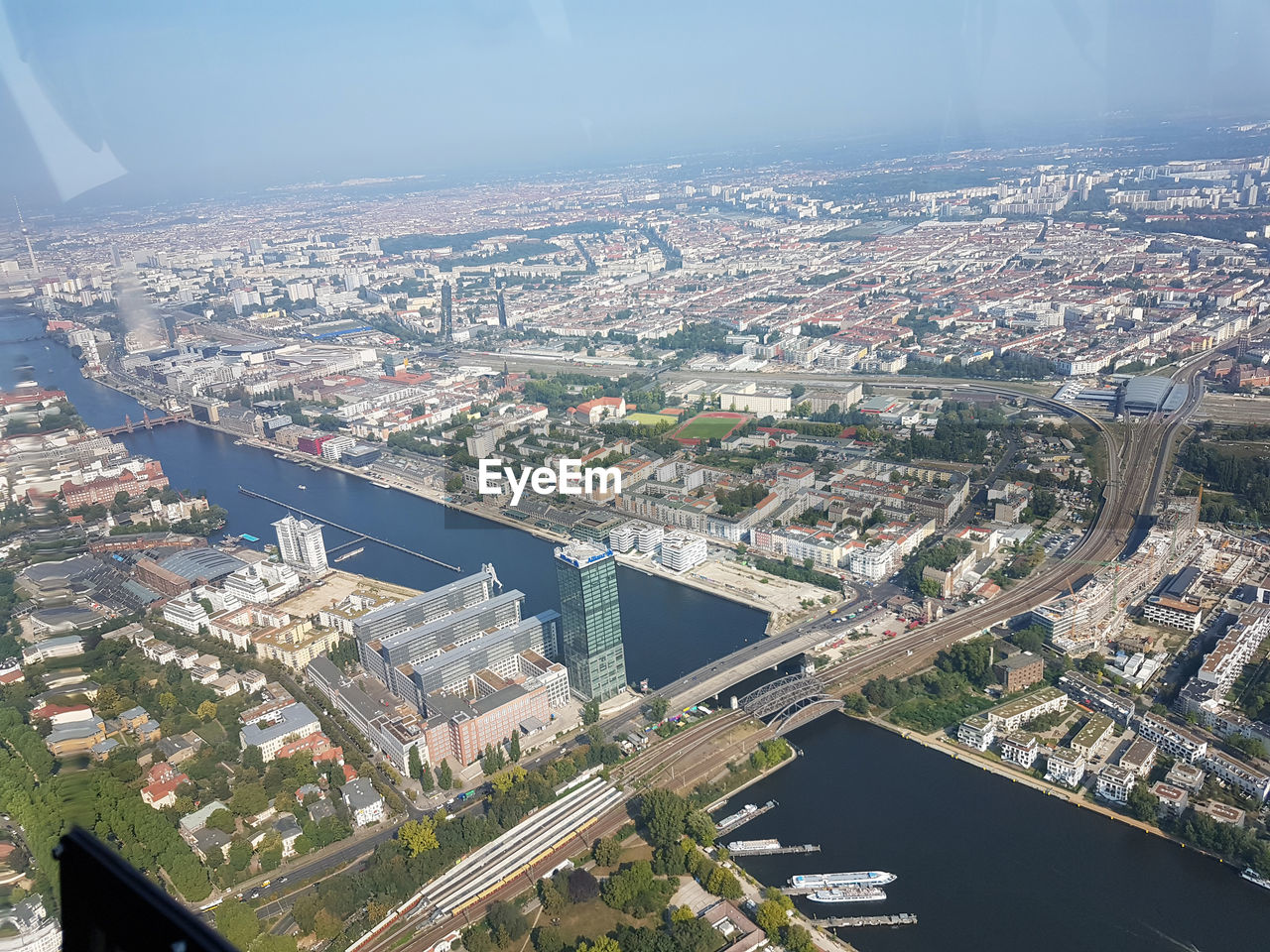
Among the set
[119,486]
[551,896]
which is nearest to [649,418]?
[119,486]

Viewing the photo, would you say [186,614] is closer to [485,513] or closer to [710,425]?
[485,513]

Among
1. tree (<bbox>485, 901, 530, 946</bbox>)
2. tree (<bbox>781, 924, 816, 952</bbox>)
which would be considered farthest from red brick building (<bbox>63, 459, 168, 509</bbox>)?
tree (<bbox>781, 924, 816, 952</bbox>)

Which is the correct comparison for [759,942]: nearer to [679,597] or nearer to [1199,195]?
[679,597]

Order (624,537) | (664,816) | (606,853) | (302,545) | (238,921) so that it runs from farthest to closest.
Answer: (624,537), (302,545), (664,816), (606,853), (238,921)

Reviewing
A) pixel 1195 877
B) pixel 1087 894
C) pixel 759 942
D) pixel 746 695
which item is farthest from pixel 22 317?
pixel 1195 877

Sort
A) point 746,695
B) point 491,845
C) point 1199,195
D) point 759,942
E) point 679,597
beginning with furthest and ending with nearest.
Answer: point 1199,195, point 679,597, point 746,695, point 491,845, point 759,942

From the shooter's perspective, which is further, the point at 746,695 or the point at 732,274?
the point at 732,274

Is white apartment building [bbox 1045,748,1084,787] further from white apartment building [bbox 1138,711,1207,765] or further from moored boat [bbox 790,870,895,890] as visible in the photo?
moored boat [bbox 790,870,895,890]
